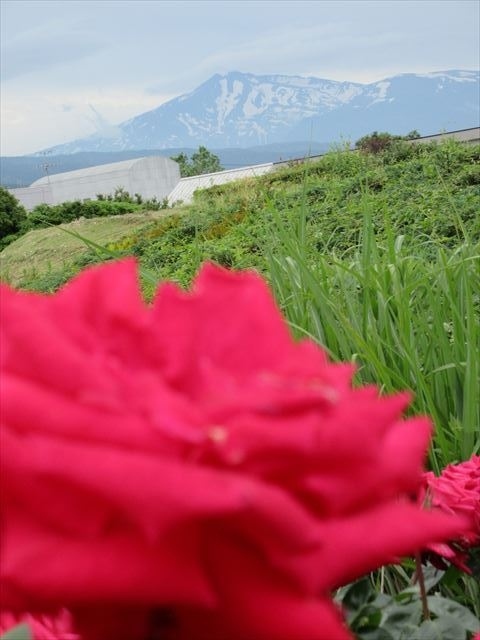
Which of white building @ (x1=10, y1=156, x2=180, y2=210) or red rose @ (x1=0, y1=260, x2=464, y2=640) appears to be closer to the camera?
red rose @ (x1=0, y1=260, x2=464, y2=640)

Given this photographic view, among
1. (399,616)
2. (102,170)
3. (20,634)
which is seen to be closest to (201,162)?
(102,170)

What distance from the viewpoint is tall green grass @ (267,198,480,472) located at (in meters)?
1.57

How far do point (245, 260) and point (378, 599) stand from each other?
19.2 feet

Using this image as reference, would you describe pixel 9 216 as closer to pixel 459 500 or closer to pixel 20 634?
pixel 459 500

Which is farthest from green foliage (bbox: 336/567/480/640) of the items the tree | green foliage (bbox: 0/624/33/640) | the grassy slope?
the tree

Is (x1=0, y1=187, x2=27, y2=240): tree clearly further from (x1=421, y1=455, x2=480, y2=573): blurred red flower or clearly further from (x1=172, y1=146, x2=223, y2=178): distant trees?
(x1=172, y1=146, x2=223, y2=178): distant trees

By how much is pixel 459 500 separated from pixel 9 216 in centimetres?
2500

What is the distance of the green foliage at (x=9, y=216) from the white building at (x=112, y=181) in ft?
49.9

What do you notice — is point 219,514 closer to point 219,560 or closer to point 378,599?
point 219,560

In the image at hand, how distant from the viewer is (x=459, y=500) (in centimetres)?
81

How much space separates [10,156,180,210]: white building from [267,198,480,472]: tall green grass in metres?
39.0

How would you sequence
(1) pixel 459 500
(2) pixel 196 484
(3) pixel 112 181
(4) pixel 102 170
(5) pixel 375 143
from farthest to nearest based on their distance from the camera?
(4) pixel 102 170 → (3) pixel 112 181 → (5) pixel 375 143 → (1) pixel 459 500 → (2) pixel 196 484

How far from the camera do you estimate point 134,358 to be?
1.15 feet

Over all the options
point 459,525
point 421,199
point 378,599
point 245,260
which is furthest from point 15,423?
point 421,199
